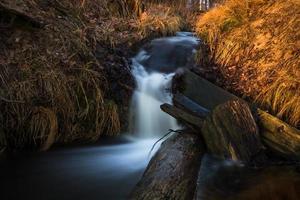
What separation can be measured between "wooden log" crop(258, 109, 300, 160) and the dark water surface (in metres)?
1.83

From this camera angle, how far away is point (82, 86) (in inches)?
269

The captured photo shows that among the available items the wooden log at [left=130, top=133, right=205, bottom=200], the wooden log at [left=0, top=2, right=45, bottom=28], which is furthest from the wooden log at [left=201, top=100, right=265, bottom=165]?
the wooden log at [left=0, top=2, right=45, bottom=28]

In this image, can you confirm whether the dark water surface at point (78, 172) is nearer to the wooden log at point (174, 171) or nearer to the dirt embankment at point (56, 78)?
the dirt embankment at point (56, 78)

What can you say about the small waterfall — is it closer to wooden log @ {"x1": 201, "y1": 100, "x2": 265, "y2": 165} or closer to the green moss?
the green moss

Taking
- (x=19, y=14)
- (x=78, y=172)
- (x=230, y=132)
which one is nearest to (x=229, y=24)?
(x=230, y=132)

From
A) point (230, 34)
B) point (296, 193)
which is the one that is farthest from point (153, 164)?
point (230, 34)

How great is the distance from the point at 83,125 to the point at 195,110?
1.84 metres

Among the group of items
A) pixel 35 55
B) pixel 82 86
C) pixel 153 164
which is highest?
pixel 35 55

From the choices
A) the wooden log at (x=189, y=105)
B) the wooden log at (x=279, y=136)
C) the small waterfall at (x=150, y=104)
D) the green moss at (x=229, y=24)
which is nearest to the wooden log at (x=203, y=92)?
the wooden log at (x=189, y=105)

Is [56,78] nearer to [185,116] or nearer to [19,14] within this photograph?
[19,14]

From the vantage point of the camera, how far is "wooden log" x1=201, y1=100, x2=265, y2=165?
18.8 feet

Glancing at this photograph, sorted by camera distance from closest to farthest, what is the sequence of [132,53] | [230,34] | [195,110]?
[195,110] < [230,34] < [132,53]

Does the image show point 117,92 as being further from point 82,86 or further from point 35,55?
point 35,55

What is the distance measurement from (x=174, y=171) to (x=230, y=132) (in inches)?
55.0
